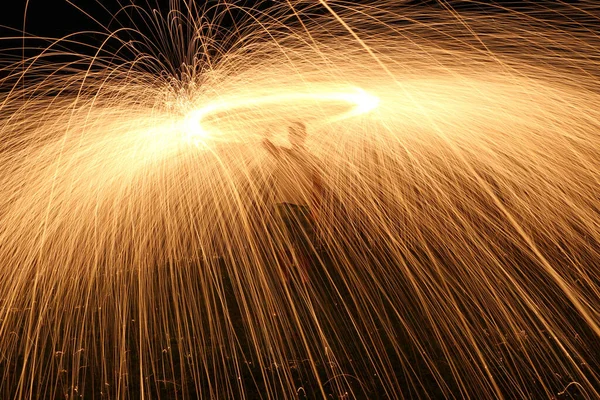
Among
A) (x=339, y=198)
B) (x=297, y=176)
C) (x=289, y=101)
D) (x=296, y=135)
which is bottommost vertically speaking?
(x=339, y=198)

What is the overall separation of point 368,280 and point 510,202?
6.23ft

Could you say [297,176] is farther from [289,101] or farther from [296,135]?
[289,101]

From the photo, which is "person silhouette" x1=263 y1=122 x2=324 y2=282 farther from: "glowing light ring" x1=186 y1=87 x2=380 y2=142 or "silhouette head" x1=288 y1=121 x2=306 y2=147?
"glowing light ring" x1=186 y1=87 x2=380 y2=142

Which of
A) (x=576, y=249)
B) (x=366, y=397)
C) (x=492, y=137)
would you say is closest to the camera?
(x=366, y=397)

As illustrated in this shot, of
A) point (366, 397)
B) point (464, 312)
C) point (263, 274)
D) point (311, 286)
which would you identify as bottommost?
point (263, 274)

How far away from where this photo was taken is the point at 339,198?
6449 mm

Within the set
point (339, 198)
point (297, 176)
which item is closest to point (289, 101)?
point (297, 176)

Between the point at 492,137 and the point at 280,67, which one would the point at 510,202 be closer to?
the point at 492,137

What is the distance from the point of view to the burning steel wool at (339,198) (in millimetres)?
4203

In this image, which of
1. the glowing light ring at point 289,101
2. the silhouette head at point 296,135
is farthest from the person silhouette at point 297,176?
the glowing light ring at point 289,101

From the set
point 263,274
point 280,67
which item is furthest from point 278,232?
point 280,67

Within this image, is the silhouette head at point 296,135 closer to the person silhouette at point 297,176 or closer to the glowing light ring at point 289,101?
the person silhouette at point 297,176

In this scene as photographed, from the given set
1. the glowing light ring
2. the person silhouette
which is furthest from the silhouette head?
the glowing light ring

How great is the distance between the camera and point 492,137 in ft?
17.6
